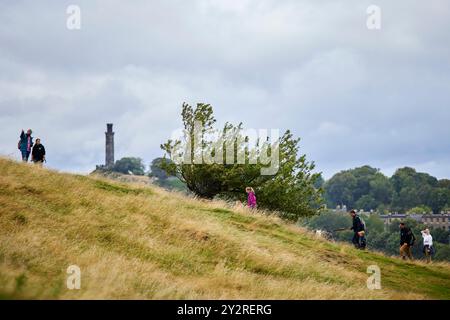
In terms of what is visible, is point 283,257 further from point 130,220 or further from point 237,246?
point 130,220

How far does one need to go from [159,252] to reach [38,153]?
43.9ft

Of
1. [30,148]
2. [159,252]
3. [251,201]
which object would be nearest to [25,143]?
[30,148]

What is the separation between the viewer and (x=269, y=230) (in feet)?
82.4

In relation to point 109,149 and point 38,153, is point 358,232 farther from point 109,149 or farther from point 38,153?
point 109,149

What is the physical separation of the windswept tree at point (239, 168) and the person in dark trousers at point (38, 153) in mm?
9389

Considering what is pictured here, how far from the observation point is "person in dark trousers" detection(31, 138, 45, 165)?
29.2m

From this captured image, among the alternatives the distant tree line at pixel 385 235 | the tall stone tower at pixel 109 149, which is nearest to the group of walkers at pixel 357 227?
the distant tree line at pixel 385 235

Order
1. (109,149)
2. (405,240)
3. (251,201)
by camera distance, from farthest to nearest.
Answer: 1. (109,149)
2. (251,201)
3. (405,240)

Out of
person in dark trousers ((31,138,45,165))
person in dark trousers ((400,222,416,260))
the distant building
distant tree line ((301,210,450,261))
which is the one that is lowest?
distant tree line ((301,210,450,261))

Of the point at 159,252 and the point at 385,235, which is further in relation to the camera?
the point at 385,235

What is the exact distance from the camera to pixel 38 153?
2930cm

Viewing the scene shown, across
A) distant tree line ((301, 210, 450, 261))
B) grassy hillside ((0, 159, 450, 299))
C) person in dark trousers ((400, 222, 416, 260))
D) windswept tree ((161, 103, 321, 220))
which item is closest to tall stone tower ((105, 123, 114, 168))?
distant tree line ((301, 210, 450, 261))

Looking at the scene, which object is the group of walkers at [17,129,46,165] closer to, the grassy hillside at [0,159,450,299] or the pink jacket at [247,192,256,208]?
the grassy hillside at [0,159,450,299]
